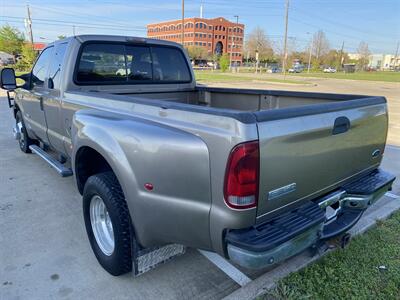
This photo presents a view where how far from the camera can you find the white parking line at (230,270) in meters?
2.66

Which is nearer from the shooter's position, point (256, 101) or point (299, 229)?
point (299, 229)

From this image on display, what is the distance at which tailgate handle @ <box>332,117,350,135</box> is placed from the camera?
220 cm

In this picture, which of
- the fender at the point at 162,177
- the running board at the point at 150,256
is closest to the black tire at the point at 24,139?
the fender at the point at 162,177

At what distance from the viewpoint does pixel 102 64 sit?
12.6 feet

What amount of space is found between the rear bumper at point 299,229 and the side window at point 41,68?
367 centimetres

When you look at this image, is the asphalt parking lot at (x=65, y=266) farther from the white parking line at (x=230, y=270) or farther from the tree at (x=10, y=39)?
the tree at (x=10, y=39)

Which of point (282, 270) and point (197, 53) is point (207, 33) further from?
point (282, 270)

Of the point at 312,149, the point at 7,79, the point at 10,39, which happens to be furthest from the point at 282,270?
the point at 10,39

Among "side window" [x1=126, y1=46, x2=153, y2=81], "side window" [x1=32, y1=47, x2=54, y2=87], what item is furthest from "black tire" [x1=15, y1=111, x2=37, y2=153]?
"side window" [x1=126, y1=46, x2=153, y2=81]

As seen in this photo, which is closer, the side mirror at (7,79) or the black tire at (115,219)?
the black tire at (115,219)

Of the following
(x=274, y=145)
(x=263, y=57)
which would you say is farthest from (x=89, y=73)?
(x=263, y=57)

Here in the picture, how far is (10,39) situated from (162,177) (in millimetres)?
56622

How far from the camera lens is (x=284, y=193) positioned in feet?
6.44

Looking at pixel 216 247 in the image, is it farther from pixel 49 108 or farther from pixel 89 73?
pixel 49 108
